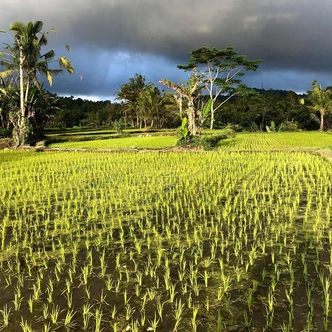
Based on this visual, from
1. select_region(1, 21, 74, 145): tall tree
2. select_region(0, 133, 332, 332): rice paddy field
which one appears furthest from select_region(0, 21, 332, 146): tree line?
select_region(0, 133, 332, 332): rice paddy field

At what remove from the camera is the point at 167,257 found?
3.47 m

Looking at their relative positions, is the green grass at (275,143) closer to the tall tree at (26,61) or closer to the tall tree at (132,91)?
the tall tree at (26,61)

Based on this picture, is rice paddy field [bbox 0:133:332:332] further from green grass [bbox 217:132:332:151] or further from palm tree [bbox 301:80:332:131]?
palm tree [bbox 301:80:332:131]

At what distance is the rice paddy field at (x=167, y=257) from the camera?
7.98 feet

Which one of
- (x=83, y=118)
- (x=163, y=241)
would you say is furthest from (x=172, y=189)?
(x=83, y=118)

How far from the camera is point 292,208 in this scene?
5.19 meters

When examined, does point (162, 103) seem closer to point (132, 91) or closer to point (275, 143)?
point (132, 91)

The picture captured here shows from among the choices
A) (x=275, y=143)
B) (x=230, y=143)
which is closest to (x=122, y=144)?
(x=230, y=143)

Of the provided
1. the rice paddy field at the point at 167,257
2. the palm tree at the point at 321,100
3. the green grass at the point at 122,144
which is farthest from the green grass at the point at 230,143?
the palm tree at the point at 321,100

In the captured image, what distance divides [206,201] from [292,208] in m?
1.40

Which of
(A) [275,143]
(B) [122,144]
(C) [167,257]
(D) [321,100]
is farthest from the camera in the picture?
(D) [321,100]

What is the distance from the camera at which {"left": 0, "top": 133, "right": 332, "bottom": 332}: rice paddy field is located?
2.43 meters

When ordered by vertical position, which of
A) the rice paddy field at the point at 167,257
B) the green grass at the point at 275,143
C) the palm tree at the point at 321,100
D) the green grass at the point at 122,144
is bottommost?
the rice paddy field at the point at 167,257

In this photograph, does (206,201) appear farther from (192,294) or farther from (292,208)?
(192,294)
